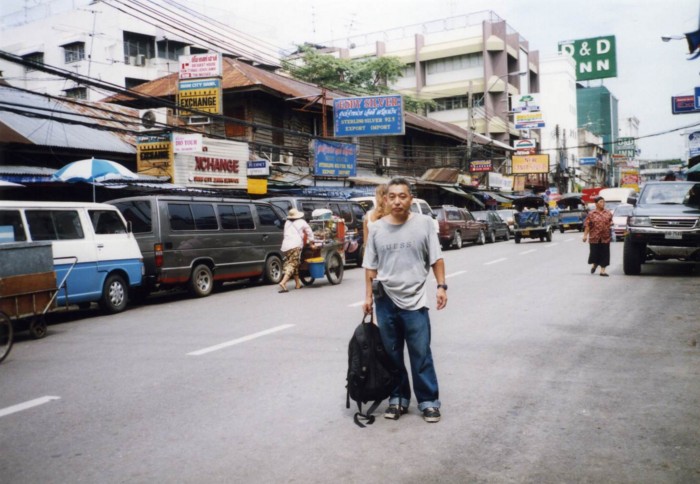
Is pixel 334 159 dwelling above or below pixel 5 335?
above

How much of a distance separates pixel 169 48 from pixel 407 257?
42477mm

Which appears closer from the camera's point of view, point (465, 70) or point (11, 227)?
point (11, 227)

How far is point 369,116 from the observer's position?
96.8 ft

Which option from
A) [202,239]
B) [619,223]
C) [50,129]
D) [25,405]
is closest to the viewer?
[25,405]

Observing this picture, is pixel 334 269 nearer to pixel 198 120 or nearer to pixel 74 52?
pixel 198 120

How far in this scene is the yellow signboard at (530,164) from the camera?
2269 inches

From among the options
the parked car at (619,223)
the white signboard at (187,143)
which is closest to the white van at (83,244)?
the white signboard at (187,143)

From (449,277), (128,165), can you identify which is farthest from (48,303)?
(128,165)

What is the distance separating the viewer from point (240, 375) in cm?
641

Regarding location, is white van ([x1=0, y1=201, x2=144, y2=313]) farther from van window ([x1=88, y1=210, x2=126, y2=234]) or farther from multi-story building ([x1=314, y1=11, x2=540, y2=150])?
multi-story building ([x1=314, y1=11, x2=540, y2=150])

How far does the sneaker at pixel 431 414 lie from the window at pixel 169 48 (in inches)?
1658

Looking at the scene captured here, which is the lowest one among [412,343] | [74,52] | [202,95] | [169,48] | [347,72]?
[412,343]

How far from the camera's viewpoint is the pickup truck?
13977 millimetres

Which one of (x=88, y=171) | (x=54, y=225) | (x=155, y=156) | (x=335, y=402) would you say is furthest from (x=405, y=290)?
(x=155, y=156)
